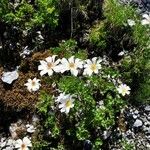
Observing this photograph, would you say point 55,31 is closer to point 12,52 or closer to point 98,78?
point 12,52

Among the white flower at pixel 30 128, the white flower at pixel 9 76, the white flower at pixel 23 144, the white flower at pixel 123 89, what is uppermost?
the white flower at pixel 9 76

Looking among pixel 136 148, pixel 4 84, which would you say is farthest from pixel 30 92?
pixel 136 148

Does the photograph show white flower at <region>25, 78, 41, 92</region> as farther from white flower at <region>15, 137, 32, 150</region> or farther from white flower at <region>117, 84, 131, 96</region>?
white flower at <region>117, 84, 131, 96</region>

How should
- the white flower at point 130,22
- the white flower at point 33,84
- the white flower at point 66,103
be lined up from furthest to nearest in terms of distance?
1. the white flower at point 130,22
2. the white flower at point 33,84
3. the white flower at point 66,103

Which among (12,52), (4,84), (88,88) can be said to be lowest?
(88,88)

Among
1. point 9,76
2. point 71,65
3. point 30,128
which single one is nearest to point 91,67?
point 71,65

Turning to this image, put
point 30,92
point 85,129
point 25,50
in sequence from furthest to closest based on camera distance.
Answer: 1. point 25,50
2. point 30,92
3. point 85,129

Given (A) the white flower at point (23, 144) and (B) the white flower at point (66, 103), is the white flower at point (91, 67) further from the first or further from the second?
(A) the white flower at point (23, 144)

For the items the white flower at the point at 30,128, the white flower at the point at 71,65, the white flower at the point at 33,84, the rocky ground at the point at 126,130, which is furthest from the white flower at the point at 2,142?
the white flower at the point at 71,65
